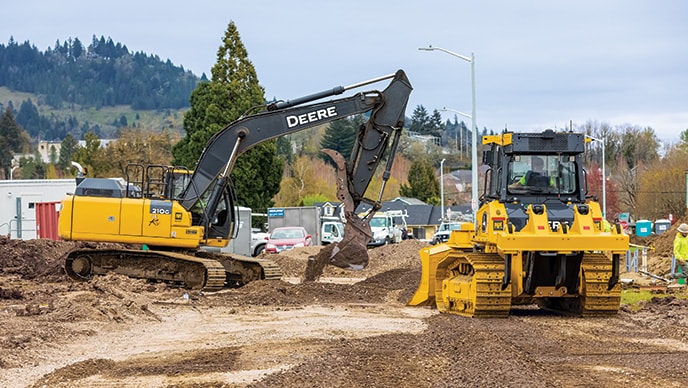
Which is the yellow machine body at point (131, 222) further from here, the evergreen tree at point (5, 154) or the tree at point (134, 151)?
the evergreen tree at point (5, 154)

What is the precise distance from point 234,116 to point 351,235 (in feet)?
129

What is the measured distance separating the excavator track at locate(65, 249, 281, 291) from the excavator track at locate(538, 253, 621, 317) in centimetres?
919

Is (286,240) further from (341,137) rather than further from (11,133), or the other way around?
(11,133)

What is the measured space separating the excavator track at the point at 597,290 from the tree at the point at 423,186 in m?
101

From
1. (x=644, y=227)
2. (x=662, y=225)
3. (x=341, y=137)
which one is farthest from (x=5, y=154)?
(x=644, y=227)

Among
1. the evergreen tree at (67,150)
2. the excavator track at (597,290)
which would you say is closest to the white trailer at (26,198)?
the excavator track at (597,290)

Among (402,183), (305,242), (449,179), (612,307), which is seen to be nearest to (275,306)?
(612,307)

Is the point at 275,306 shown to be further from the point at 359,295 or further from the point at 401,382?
the point at 401,382

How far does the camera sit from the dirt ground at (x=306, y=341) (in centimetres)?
1128

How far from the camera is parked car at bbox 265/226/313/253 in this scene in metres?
48.5

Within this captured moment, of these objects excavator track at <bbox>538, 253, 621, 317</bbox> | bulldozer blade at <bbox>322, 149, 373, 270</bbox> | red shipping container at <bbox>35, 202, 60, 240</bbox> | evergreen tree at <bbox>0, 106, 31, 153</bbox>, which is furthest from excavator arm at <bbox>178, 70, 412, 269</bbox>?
evergreen tree at <bbox>0, 106, 31, 153</bbox>

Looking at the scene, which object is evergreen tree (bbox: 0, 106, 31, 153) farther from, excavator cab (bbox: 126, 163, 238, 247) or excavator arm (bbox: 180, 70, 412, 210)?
excavator arm (bbox: 180, 70, 412, 210)

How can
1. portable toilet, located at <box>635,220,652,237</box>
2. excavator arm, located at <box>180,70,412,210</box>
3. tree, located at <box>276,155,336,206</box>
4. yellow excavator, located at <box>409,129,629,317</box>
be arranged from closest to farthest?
yellow excavator, located at <box>409,129,629,317</box> < excavator arm, located at <box>180,70,412,210</box> < portable toilet, located at <box>635,220,652,237</box> < tree, located at <box>276,155,336,206</box>

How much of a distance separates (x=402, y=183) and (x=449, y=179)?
47.5ft
